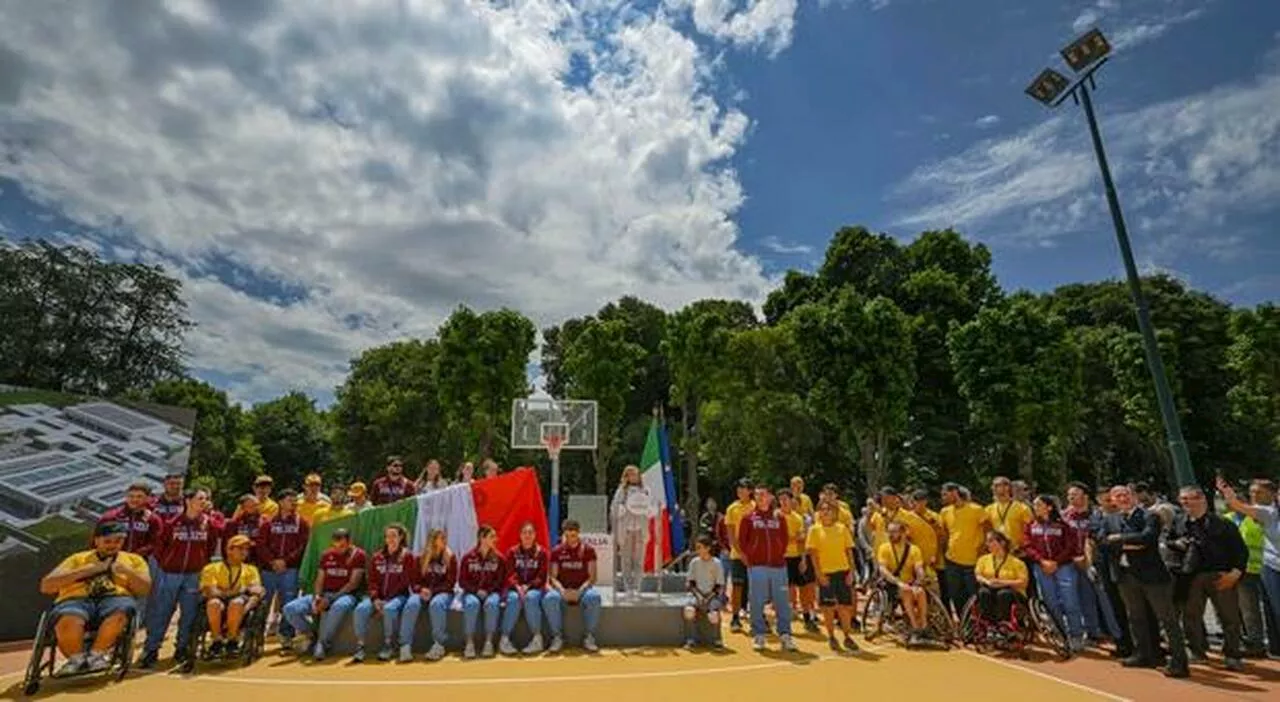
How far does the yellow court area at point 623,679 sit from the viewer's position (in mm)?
5910

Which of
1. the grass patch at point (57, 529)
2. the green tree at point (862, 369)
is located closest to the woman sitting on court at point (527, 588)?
the grass patch at point (57, 529)

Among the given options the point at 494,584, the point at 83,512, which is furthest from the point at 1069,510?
the point at 83,512

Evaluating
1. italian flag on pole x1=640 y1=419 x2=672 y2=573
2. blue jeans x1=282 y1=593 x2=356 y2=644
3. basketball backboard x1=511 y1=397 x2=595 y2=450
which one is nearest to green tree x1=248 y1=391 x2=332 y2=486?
basketball backboard x1=511 y1=397 x2=595 y2=450

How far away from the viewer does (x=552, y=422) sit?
15.2 metres

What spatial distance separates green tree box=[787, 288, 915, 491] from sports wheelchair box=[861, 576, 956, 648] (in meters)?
13.3

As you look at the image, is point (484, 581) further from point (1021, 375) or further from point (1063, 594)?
point (1021, 375)

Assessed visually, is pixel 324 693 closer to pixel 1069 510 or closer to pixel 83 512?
pixel 83 512

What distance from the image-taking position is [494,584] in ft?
26.1

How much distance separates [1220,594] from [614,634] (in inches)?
243

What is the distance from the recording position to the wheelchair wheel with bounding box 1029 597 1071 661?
7488mm

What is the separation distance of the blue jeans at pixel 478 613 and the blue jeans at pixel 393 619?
1.71 ft

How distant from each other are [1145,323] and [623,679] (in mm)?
8435

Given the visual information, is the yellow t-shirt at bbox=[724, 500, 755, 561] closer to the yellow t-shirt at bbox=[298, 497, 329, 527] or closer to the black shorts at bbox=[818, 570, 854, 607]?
the black shorts at bbox=[818, 570, 854, 607]

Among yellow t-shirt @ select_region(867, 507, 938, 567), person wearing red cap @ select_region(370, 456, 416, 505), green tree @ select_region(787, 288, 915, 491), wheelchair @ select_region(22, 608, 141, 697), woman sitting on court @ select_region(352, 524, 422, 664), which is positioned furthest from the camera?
green tree @ select_region(787, 288, 915, 491)
